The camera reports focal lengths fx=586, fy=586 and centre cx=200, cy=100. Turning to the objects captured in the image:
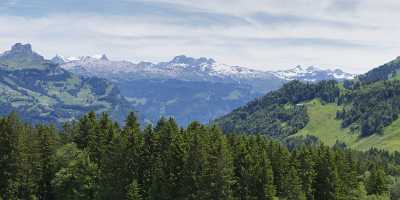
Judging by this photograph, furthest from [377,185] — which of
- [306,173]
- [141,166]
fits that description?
[141,166]

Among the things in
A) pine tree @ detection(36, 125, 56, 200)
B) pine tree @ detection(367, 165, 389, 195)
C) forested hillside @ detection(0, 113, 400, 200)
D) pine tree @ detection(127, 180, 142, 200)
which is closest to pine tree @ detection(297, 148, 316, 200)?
forested hillside @ detection(0, 113, 400, 200)

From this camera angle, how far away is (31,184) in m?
105

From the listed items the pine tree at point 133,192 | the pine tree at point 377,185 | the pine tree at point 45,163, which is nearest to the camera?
the pine tree at point 133,192

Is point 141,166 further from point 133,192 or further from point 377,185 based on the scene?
point 377,185

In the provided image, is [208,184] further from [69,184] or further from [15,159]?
[15,159]

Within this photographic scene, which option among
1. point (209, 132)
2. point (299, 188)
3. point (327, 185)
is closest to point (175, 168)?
point (209, 132)

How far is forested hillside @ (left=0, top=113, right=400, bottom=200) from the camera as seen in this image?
328 feet

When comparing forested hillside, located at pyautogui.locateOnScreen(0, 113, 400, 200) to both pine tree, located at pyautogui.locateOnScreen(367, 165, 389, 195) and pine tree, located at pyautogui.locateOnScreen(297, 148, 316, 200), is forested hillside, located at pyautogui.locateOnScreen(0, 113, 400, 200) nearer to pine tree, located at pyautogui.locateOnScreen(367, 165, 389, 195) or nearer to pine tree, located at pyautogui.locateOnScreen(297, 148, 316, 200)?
pine tree, located at pyautogui.locateOnScreen(297, 148, 316, 200)

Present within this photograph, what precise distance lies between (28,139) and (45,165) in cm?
602

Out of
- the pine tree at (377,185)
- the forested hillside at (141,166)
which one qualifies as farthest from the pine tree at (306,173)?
the pine tree at (377,185)

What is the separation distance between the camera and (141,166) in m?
104

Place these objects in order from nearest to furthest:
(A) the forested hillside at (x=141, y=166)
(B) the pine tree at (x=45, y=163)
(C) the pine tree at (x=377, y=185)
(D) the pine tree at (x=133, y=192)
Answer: (D) the pine tree at (x=133, y=192) < (A) the forested hillside at (x=141, y=166) < (B) the pine tree at (x=45, y=163) < (C) the pine tree at (x=377, y=185)

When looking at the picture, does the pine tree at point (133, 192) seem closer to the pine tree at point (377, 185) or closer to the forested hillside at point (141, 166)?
the forested hillside at point (141, 166)

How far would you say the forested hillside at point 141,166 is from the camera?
100125 mm
